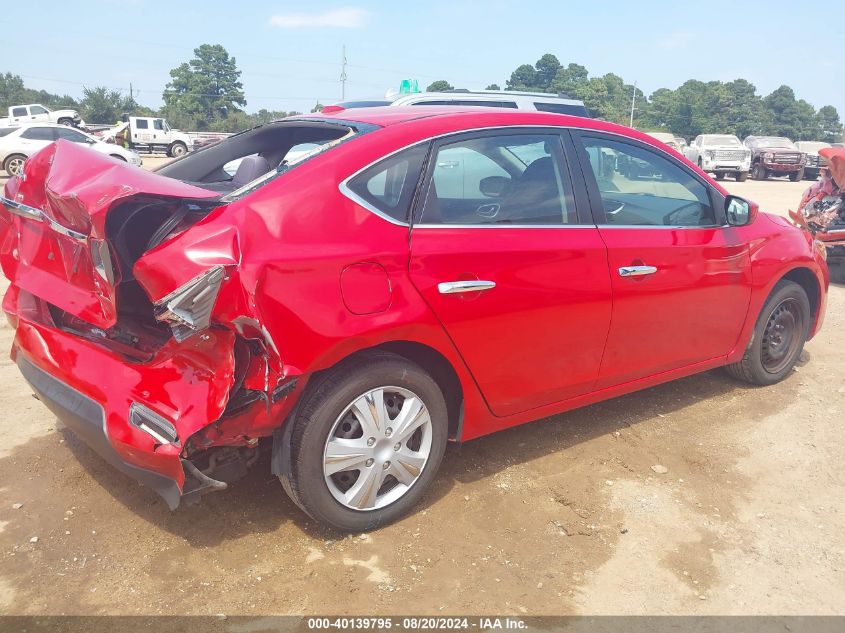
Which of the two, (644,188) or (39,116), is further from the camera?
(39,116)

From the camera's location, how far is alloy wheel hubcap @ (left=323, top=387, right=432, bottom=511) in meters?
2.77

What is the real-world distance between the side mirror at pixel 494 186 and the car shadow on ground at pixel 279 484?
1.35 meters

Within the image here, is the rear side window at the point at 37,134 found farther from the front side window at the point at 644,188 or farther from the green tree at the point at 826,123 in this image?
the green tree at the point at 826,123

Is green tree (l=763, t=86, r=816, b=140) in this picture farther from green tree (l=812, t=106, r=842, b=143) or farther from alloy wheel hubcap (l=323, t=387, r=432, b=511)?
alloy wheel hubcap (l=323, t=387, r=432, b=511)

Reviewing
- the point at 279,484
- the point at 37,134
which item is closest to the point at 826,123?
the point at 37,134

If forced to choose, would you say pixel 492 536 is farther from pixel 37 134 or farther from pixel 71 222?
pixel 37 134

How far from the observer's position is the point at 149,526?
9.78 ft

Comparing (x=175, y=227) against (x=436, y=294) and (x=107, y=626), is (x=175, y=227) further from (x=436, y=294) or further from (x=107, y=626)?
(x=107, y=626)

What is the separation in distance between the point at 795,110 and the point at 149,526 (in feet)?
339

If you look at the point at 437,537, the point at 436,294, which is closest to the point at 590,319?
the point at 436,294

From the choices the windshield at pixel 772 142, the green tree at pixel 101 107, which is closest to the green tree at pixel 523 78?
the green tree at pixel 101 107

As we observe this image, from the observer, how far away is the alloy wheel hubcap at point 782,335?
4.57 m

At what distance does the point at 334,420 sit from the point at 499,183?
51.3 inches

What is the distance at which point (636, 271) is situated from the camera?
11.5 feet
